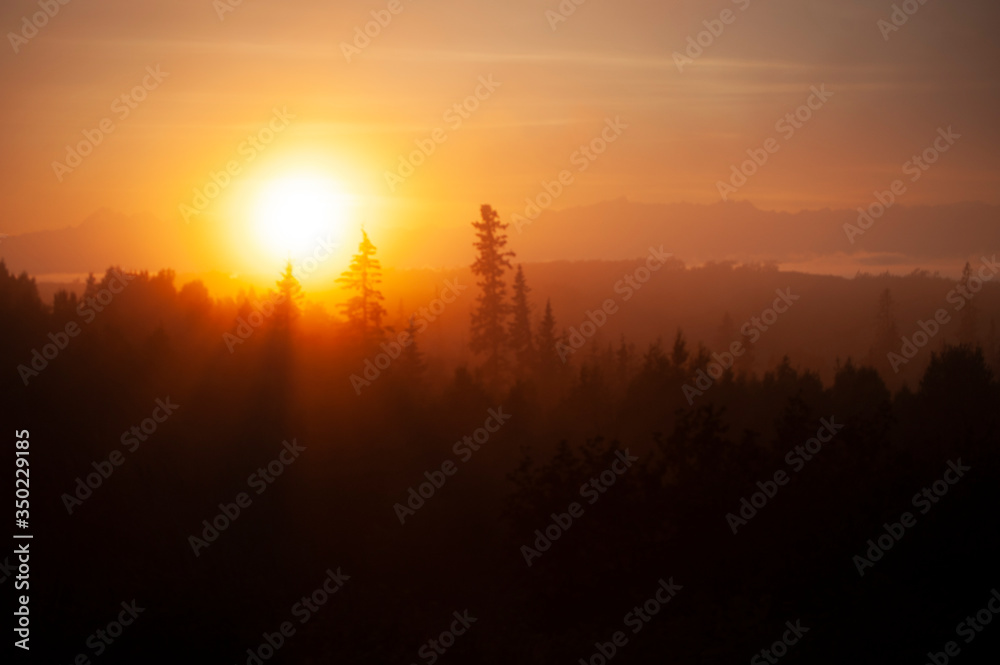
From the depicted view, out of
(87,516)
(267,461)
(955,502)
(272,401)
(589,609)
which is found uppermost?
(272,401)

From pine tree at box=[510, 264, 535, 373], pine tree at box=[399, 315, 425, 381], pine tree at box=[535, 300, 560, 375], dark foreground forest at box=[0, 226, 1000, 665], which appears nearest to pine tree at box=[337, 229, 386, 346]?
pine tree at box=[399, 315, 425, 381]

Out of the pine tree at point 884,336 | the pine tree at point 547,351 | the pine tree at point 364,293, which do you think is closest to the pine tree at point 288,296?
the pine tree at point 364,293

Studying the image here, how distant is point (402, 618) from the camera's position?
56.4ft

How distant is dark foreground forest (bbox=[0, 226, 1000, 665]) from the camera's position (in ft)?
50.4

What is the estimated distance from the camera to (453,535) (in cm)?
2192

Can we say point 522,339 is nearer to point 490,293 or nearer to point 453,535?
point 490,293

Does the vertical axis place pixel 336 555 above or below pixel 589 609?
above

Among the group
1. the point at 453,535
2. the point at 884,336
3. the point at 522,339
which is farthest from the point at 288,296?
the point at 884,336

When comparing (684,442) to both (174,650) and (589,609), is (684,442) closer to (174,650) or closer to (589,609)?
(589,609)

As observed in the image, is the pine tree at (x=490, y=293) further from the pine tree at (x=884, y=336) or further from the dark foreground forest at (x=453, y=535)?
the pine tree at (x=884, y=336)

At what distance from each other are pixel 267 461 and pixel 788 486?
49.9ft

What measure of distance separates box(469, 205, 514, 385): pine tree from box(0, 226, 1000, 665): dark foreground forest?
1282 inches

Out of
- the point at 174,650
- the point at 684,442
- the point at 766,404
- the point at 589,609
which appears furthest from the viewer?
the point at 766,404

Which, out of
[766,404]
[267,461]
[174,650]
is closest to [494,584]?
[174,650]
